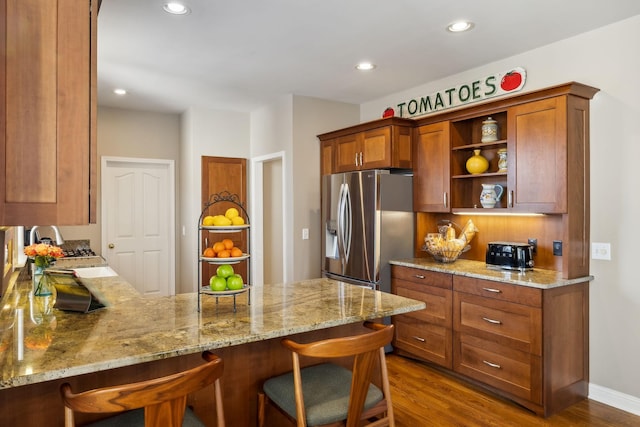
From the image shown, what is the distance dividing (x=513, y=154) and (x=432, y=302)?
1.31m

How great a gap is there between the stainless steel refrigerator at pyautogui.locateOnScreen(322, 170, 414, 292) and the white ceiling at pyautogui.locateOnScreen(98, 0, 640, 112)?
992 millimetres

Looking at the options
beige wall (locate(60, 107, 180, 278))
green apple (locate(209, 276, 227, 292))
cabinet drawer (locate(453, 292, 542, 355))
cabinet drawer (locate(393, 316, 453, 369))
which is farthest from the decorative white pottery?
beige wall (locate(60, 107, 180, 278))

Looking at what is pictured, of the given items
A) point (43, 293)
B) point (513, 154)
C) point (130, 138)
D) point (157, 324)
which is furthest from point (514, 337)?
point (130, 138)

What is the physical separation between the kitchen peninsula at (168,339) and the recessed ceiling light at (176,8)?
171cm

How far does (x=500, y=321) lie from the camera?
9.96ft

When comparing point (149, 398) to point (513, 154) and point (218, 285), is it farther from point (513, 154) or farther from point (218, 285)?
point (513, 154)

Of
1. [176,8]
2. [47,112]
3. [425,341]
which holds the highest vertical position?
[176,8]

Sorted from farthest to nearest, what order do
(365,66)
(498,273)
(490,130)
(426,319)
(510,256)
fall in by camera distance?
1. (365,66)
2. (426,319)
3. (490,130)
4. (510,256)
5. (498,273)

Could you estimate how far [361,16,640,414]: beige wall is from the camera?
112 inches

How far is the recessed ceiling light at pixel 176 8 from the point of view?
2592mm

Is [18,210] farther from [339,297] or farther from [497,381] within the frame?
[497,381]

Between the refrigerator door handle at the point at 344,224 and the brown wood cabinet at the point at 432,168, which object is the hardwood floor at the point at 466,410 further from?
the brown wood cabinet at the point at 432,168

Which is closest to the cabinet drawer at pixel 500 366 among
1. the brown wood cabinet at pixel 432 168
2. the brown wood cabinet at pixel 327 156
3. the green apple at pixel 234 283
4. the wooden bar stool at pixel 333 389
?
the brown wood cabinet at pixel 432 168

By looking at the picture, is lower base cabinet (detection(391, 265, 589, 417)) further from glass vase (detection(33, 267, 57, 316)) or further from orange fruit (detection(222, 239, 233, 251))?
glass vase (detection(33, 267, 57, 316))
